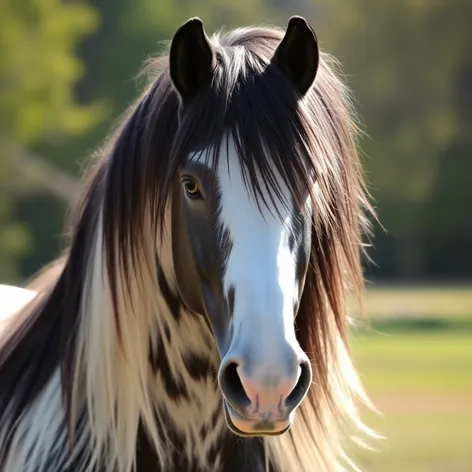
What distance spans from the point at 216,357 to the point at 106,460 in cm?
40

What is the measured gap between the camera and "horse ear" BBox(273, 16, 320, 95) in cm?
272

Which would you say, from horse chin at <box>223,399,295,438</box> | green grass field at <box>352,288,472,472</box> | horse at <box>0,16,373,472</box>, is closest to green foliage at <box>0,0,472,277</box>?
green grass field at <box>352,288,472,472</box>

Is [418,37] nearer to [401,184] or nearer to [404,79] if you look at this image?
[404,79]

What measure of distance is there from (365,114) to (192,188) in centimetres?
3249

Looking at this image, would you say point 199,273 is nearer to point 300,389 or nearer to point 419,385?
point 300,389

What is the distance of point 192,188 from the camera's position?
2.65m

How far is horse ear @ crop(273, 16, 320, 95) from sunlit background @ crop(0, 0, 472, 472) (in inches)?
835

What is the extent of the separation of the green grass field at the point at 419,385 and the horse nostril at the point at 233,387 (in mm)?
1028

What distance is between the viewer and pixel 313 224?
2.72 m

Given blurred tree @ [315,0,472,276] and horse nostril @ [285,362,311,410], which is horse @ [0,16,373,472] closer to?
horse nostril @ [285,362,311,410]

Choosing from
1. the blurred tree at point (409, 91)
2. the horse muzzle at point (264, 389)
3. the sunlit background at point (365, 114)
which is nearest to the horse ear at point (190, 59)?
the horse muzzle at point (264, 389)

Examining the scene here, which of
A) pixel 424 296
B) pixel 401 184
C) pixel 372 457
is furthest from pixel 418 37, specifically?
pixel 372 457

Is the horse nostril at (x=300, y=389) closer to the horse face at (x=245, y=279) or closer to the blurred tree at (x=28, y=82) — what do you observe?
the horse face at (x=245, y=279)

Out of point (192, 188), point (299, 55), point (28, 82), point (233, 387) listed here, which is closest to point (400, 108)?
point (28, 82)
